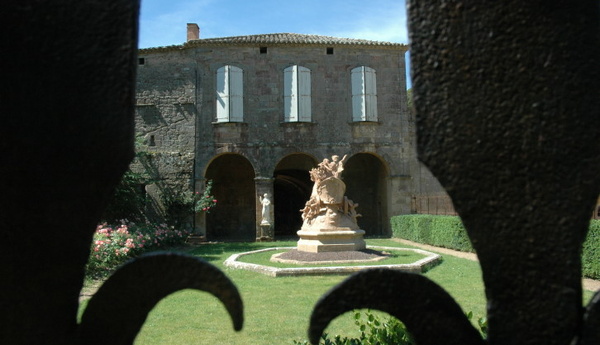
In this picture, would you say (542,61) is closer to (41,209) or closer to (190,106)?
(41,209)

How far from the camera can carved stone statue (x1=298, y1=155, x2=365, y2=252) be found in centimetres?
1138

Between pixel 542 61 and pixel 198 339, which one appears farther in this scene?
pixel 198 339

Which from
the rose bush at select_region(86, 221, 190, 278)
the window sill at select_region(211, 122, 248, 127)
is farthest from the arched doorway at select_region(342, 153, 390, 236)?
the rose bush at select_region(86, 221, 190, 278)

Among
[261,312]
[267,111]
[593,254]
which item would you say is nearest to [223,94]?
[267,111]

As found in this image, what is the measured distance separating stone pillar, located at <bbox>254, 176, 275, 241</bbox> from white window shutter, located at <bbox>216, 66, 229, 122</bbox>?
2.81m

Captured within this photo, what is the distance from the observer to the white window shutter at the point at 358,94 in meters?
19.6

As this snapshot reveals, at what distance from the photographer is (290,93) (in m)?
19.5

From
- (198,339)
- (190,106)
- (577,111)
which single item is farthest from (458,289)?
(190,106)

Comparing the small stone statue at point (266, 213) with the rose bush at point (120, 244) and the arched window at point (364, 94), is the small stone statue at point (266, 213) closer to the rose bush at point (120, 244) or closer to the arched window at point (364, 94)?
the rose bush at point (120, 244)

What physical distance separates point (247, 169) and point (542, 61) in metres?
20.6

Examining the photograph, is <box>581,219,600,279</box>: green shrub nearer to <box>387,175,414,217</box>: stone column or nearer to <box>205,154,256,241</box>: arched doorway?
<box>387,175,414,217</box>: stone column

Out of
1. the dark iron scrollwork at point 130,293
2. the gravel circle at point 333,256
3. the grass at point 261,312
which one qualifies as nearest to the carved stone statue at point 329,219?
the gravel circle at point 333,256

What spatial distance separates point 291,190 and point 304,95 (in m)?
5.49

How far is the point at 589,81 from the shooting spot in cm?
107
